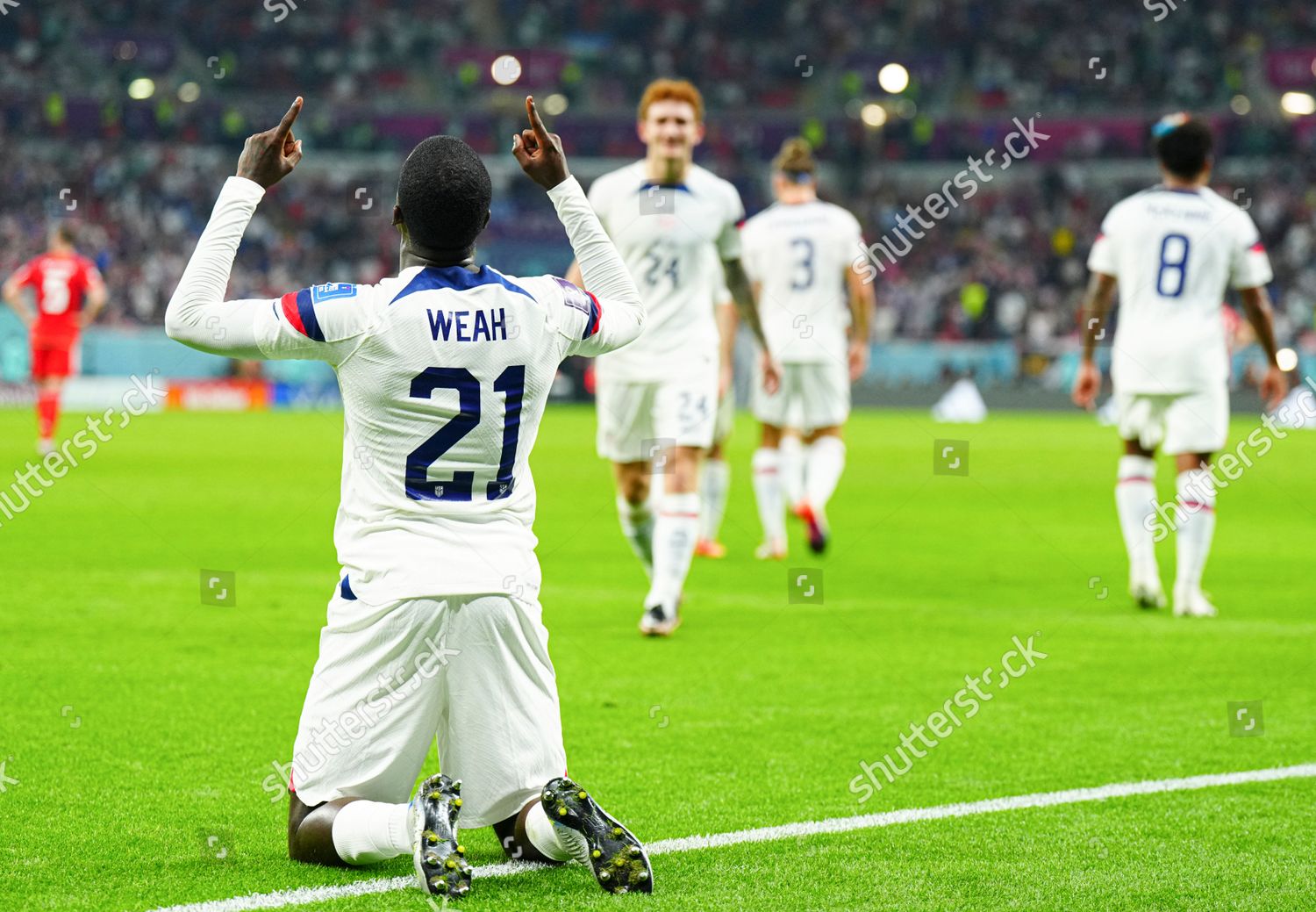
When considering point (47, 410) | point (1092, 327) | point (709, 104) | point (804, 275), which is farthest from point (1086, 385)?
point (709, 104)

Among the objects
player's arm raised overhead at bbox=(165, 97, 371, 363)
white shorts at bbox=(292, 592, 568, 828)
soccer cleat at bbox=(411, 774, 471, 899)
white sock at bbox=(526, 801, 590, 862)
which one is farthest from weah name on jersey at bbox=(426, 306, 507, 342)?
white sock at bbox=(526, 801, 590, 862)

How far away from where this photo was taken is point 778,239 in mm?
10836

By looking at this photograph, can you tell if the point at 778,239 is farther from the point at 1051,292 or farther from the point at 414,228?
the point at 1051,292

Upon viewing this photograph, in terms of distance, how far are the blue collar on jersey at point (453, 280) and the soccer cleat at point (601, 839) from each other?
110 centimetres

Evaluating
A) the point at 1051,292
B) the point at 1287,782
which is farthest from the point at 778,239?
the point at 1051,292

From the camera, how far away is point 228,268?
11.7 ft

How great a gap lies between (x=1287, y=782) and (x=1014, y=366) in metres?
29.2

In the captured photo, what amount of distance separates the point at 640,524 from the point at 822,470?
2.61m

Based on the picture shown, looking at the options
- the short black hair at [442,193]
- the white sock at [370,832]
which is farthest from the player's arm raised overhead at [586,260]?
the white sock at [370,832]

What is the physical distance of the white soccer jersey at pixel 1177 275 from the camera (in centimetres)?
830

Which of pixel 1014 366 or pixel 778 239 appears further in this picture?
pixel 1014 366

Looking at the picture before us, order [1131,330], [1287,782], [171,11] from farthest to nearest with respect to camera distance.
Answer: [171,11] → [1131,330] → [1287,782]

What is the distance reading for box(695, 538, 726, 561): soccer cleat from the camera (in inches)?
427

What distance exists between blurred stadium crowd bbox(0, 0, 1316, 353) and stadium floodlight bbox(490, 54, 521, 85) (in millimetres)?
253
